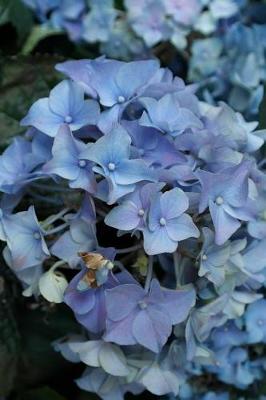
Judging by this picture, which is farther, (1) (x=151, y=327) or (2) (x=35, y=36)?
(2) (x=35, y=36)

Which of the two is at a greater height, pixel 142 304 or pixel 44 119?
pixel 44 119

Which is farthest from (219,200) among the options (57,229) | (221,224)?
(57,229)

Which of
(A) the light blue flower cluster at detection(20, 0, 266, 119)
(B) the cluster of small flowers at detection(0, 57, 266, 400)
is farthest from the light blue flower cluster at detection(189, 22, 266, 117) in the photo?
(B) the cluster of small flowers at detection(0, 57, 266, 400)

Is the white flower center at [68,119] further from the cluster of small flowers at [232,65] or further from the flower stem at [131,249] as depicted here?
the cluster of small flowers at [232,65]

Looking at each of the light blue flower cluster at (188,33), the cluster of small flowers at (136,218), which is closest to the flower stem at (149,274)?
the cluster of small flowers at (136,218)

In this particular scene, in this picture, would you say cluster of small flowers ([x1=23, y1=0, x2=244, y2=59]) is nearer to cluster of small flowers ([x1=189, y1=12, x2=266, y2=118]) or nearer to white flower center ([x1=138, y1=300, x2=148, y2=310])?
cluster of small flowers ([x1=189, y1=12, x2=266, y2=118])

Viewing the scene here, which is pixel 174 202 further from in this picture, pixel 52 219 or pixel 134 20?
pixel 134 20
